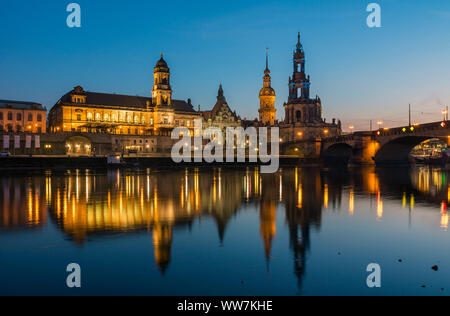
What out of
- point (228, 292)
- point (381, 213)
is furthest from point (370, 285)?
point (381, 213)

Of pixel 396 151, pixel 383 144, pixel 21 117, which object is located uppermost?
pixel 21 117

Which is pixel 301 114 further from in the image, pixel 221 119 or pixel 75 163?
pixel 75 163

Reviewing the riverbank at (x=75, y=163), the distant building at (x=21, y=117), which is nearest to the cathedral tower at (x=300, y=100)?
the riverbank at (x=75, y=163)

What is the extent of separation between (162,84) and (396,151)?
76.8 m

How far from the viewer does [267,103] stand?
174 meters

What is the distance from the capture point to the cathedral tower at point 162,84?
437 feet

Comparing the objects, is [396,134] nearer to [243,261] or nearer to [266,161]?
[266,161]

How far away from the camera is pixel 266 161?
98.6m

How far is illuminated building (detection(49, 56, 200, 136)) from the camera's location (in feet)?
386

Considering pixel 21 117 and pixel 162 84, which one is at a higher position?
pixel 162 84

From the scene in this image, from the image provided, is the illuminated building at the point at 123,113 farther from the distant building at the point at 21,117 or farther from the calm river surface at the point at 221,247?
the calm river surface at the point at 221,247

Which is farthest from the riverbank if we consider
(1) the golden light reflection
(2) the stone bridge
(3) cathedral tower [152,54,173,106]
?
(3) cathedral tower [152,54,173,106]

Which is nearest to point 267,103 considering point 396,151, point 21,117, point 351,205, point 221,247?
point 396,151

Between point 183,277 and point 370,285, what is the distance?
496 centimetres
